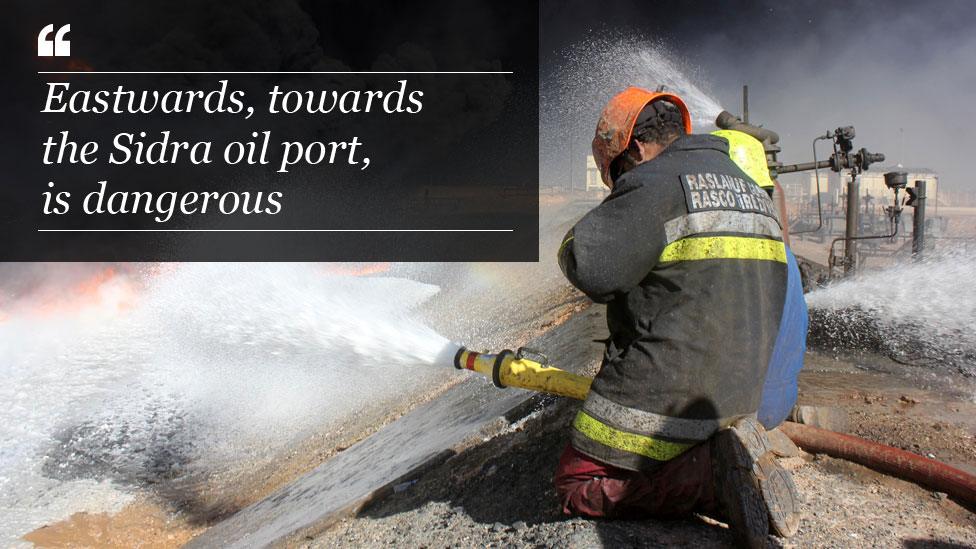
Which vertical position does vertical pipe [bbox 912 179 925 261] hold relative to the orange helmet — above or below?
below

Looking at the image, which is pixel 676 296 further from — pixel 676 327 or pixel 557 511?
pixel 557 511

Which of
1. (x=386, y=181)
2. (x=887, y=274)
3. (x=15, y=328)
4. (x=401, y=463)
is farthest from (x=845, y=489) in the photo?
(x=386, y=181)

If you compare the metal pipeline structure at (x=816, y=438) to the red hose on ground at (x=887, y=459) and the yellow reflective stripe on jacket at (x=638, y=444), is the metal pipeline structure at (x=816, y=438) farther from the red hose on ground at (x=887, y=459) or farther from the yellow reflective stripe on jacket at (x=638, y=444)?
the yellow reflective stripe on jacket at (x=638, y=444)

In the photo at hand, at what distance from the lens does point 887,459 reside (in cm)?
278

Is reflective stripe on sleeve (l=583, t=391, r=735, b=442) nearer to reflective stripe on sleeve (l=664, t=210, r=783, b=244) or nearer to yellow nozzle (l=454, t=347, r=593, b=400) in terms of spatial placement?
yellow nozzle (l=454, t=347, r=593, b=400)

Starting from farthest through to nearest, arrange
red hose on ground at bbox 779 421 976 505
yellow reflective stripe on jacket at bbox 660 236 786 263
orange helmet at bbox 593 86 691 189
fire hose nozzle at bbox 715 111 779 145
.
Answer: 1. fire hose nozzle at bbox 715 111 779 145
2. red hose on ground at bbox 779 421 976 505
3. orange helmet at bbox 593 86 691 189
4. yellow reflective stripe on jacket at bbox 660 236 786 263

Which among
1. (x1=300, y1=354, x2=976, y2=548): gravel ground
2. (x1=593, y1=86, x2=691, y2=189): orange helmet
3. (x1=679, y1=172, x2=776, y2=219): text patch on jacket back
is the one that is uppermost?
(x1=593, y1=86, x2=691, y2=189): orange helmet

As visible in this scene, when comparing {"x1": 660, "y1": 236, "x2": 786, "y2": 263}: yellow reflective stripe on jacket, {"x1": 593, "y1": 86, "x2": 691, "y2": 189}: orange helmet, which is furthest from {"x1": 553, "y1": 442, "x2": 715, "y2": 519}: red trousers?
{"x1": 593, "y1": 86, "x2": 691, "y2": 189}: orange helmet

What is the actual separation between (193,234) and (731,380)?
18.2 meters

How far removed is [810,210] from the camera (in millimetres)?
36594

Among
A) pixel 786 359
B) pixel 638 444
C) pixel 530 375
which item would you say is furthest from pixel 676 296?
pixel 530 375

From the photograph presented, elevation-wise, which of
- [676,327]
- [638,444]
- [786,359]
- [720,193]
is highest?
[720,193]

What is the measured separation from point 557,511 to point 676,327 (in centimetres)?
86

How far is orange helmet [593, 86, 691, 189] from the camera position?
2275mm
